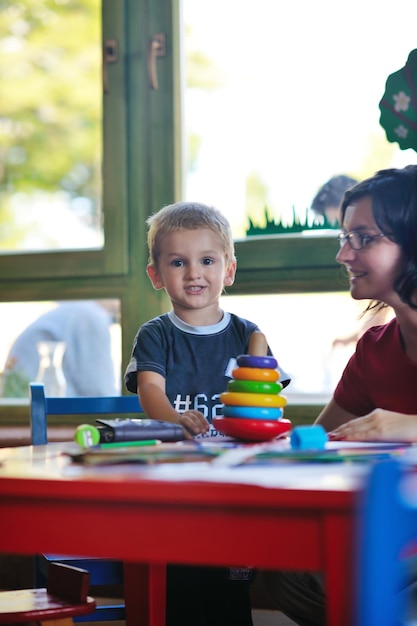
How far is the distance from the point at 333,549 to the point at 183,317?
1.15 meters

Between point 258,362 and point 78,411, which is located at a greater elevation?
point 258,362

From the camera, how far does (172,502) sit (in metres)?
0.84

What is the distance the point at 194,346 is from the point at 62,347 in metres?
0.86

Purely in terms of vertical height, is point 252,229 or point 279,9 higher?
point 279,9

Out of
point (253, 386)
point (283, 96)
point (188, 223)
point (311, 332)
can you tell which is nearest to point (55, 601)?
point (253, 386)

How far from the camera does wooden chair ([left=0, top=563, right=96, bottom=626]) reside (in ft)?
4.25

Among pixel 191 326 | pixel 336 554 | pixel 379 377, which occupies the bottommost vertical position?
pixel 336 554

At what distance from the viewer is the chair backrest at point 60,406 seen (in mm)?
1767

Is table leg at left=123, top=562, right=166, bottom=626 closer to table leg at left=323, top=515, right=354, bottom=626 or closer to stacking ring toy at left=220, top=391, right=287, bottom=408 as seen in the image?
stacking ring toy at left=220, top=391, right=287, bottom=408

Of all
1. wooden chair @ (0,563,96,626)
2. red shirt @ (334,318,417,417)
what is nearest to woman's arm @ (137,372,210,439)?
wooden chair @ (0,563,96,626)

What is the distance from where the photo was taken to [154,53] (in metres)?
2.50

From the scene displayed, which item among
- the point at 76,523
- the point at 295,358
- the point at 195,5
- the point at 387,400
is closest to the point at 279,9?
the point at 195,5

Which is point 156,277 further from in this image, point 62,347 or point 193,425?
point 62,347

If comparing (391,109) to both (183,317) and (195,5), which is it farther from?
(183,317)
